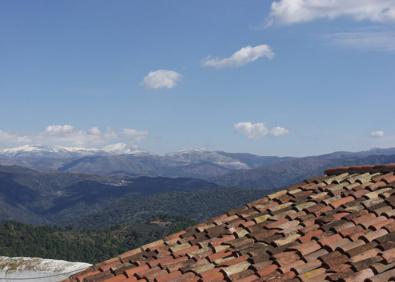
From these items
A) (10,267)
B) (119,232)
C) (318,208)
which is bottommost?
(119,232)

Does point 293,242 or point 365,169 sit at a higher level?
point 365,169

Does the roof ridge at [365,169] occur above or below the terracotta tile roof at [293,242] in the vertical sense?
above

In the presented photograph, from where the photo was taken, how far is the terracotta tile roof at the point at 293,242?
16.9ft

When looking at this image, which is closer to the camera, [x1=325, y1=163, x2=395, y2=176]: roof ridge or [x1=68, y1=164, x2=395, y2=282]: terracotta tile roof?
[x1=68, y1=164, x2=395, y2=282]: terracotta tile roof

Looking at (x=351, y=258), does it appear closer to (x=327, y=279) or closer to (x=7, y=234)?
(x=327, y=279)

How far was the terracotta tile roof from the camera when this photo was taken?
16.9 ft

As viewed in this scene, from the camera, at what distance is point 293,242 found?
589 cm

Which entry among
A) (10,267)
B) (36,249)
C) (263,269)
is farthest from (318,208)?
(36,249)

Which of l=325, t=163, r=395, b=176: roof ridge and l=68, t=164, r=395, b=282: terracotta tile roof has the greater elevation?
l=325, t=163, r=395, b=176: roof ridge

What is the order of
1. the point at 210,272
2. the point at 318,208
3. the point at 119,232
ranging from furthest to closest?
the point at 119,232 → the point at 318,208 → the point at 210,272

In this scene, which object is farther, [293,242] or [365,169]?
[365,169]

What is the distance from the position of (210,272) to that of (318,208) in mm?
1837

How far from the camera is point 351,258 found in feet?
16.8

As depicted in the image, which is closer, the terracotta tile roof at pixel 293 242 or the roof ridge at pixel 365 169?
the terracotta tile roof at pixel 293 242
